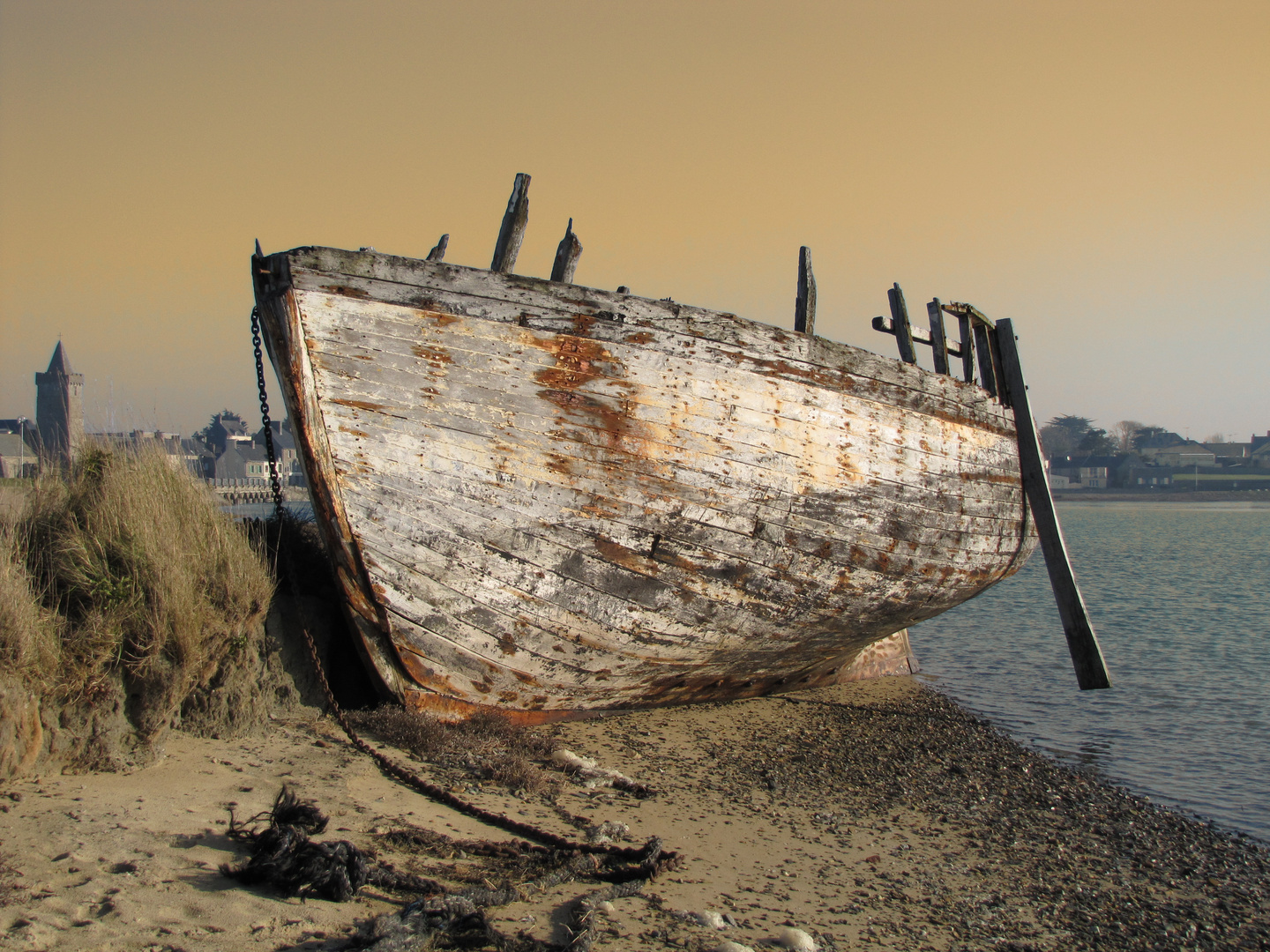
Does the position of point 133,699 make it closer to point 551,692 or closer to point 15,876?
point 15,876

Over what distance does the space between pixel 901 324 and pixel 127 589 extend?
5816 mm

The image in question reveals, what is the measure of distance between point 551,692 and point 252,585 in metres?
1.90

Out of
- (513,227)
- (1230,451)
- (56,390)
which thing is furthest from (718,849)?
(1230,451)

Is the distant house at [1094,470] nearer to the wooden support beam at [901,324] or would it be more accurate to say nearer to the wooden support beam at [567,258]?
the wooden support beam at [901,324]

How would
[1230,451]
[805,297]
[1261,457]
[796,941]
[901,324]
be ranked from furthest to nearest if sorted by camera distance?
[1230,451], [1261,457], [901,324], [805,297], [796,941]

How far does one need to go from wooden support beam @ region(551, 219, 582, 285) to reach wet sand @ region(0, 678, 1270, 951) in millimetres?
2929

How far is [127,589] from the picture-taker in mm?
4254

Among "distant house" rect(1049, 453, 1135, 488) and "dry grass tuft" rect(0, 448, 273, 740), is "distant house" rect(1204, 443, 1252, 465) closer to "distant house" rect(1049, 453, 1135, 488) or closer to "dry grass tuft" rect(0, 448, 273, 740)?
"distant house" rect(1049, 453, 1135, 488)

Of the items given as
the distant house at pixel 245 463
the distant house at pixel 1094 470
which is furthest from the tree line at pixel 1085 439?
the distant house at pixel 245 463

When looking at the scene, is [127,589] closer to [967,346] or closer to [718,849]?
[718,849]

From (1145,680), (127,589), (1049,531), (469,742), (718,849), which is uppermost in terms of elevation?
(1049,531)

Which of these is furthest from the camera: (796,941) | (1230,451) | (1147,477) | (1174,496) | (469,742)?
(1230,451)

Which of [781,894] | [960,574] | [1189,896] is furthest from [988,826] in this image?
[960,574]

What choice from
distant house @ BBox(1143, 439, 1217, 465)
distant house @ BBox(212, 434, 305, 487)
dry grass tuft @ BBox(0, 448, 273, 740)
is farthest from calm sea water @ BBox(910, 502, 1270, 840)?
distant house @ BBox(1143, 439, 1217, 465)
